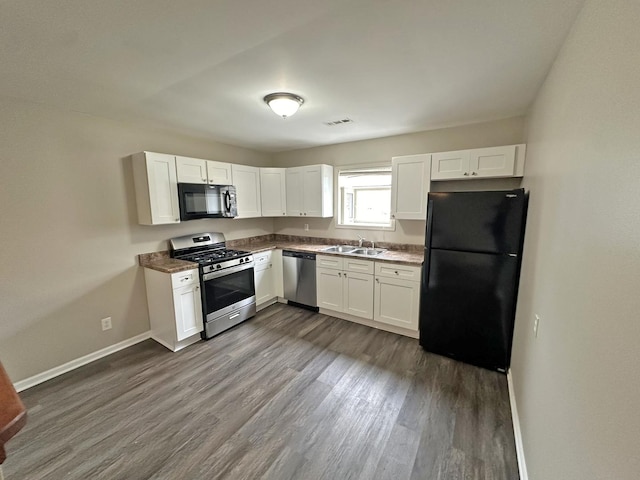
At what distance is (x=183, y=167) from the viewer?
124 inches

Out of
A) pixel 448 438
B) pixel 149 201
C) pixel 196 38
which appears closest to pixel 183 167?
pixel 149 201

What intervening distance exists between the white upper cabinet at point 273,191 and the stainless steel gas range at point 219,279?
3.13ft

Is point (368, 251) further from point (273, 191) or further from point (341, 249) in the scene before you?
point (273, 191)

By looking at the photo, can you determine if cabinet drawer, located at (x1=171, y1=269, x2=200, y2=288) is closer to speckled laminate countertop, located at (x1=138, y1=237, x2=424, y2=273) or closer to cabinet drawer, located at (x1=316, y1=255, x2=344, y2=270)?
speckled laminate countertop, located at (x1=138, y1=237, x2=424, y2=273)

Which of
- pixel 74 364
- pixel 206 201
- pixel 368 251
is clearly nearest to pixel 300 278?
pixel 368 251

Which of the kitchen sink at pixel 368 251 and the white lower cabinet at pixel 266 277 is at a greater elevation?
the kitchen sink at pixel 368 251

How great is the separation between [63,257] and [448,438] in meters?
3.69

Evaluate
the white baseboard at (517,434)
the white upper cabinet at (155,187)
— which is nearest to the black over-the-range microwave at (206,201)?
the white upper cabinet at (155,187)

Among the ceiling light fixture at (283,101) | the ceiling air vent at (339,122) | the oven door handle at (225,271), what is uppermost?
the ceiling air vent at (339,122)

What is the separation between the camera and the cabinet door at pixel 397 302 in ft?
10.1

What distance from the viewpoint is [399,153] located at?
142 inches

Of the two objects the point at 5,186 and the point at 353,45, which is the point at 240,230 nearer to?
the point at 5,186

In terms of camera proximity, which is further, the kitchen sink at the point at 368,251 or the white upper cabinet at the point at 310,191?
the white upper cabinet at the point at 310,191

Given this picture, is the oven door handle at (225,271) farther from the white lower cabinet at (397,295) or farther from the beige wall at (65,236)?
the white lower cabinet at (397,295)
